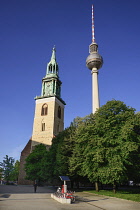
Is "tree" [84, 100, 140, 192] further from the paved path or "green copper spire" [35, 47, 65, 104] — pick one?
"green copper spire" [35, 47, 65, 104]

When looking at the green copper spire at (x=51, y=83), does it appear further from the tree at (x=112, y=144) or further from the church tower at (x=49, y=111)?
the tree at (x=112, y=144)

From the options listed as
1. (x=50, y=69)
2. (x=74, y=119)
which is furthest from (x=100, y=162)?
(x=50, y=69)

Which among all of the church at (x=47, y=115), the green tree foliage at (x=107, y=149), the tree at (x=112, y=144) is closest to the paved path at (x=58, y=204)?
the tree at (x=112, y=144)

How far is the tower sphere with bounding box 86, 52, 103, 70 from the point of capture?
188ft

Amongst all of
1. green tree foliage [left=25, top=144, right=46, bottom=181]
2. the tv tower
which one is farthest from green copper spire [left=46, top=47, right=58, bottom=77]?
green tree foliage [left=25, top=144, right=46, bottom=181]

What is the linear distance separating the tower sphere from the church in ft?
38.2

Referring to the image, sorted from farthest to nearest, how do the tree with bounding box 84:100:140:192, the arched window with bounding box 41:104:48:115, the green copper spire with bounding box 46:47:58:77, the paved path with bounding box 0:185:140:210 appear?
the green copper spire with bounding box 46:47:58:77 < the arched window with bounding box 41:104:48:115 < the tree with bounding box 84:100:140:192 < the paved path with bounding box 0:185:140:210

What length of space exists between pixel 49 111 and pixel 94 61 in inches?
840

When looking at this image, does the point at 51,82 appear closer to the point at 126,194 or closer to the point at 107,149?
the point at 107,149

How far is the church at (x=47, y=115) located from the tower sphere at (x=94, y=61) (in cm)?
1164

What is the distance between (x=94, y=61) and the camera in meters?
57.1

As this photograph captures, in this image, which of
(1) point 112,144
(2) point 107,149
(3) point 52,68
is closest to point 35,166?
(2) point 107,149

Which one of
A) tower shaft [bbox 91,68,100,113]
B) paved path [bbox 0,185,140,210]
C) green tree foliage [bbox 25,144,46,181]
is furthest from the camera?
tower shaft [bbox 91,68,100,113]

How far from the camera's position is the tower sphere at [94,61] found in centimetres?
5716
